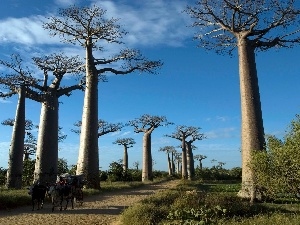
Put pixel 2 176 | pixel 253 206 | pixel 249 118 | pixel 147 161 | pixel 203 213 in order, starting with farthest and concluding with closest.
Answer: pixel 147 161 < pixel 2 176 < pixel 249 118 < pixel 253 206 < pixel 203 213

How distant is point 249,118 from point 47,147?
8049 mm

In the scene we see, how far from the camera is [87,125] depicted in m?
15.4

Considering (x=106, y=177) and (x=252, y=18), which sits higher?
(x=252, y=18)

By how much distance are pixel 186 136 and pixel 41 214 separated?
2831 centimetres

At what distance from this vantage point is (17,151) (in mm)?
16250

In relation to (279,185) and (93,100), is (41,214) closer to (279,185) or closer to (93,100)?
(279,185)

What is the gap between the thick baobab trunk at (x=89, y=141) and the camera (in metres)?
15.2

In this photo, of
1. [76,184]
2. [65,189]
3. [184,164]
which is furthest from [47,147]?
[184,164]

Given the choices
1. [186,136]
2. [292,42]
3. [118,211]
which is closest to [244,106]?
[292,42]

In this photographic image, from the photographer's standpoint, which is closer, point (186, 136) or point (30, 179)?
point (30, 179)

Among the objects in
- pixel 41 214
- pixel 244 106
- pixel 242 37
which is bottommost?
pixel 41 214

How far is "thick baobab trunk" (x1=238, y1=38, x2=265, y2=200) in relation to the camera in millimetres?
11086

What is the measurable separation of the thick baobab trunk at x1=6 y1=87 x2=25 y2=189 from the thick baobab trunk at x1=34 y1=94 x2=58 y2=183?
135 centimetres

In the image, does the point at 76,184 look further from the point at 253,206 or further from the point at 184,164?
the point at 184,164
